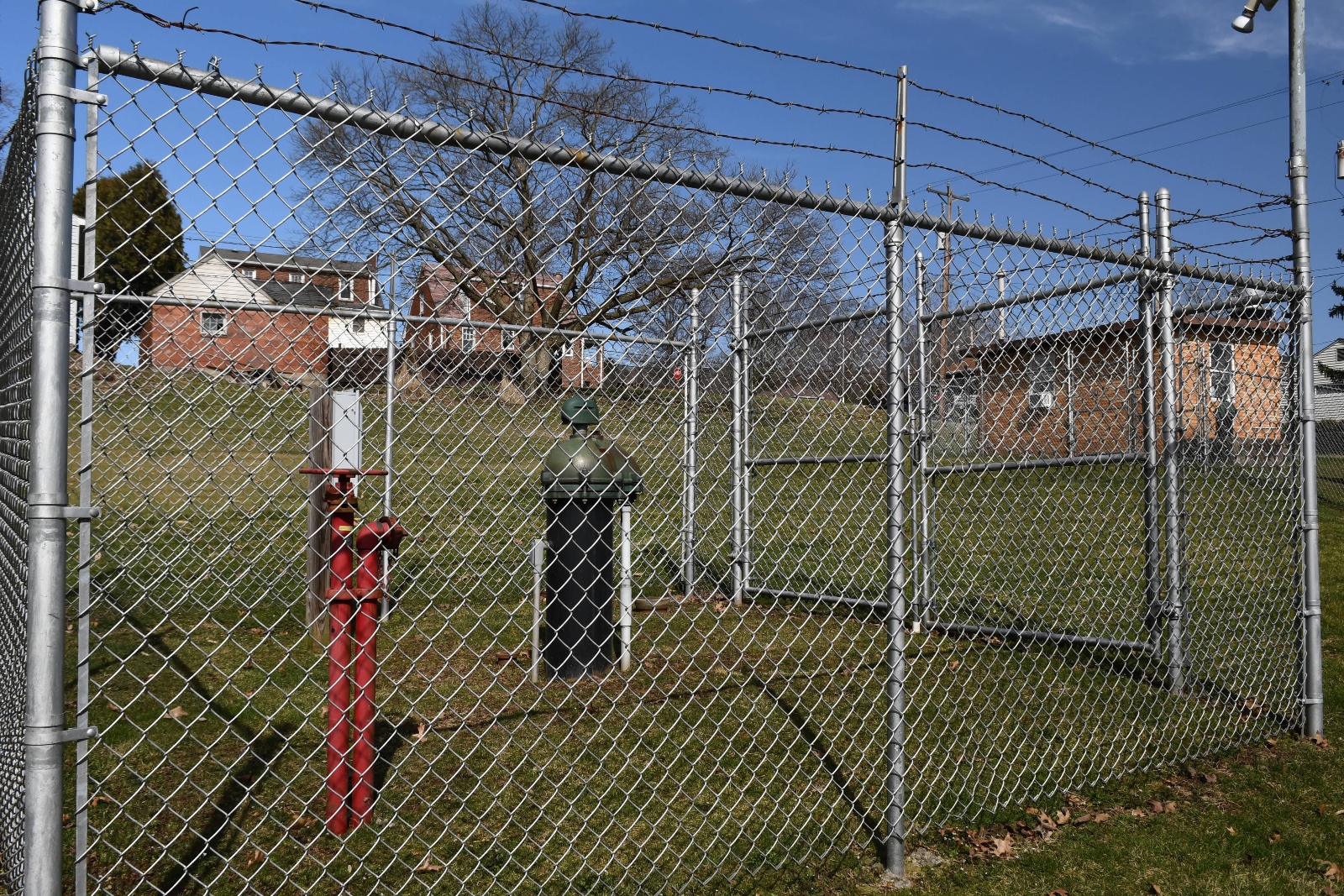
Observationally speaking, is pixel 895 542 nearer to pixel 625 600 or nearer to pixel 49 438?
pixel 625 600

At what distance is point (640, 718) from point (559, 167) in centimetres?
286

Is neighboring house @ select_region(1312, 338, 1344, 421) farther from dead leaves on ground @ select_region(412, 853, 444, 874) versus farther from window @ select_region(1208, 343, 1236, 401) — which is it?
dead leaves on ground @ select_region(412, 853, 444, 874)

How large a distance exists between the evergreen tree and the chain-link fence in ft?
0.14

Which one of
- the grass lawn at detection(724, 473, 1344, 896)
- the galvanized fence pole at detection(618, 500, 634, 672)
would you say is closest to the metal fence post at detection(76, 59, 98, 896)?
the grass lawn at detection(724, 473, 1344, 896)

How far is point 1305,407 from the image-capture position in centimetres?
449

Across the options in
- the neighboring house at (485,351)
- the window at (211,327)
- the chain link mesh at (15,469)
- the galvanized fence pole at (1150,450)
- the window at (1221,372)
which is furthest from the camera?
the window at (1221,372)

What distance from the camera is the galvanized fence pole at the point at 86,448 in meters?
1.80

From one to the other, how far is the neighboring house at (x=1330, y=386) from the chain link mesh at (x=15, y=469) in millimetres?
18064

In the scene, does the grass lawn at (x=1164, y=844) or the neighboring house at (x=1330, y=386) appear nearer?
the grass lawn at (x=1164, y=844)

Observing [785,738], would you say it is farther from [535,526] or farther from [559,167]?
[535,526]

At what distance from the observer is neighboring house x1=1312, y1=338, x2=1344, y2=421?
26.0 meters

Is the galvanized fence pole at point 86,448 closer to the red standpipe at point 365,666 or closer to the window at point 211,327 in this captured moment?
the window at point 211,327

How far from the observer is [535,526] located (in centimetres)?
914

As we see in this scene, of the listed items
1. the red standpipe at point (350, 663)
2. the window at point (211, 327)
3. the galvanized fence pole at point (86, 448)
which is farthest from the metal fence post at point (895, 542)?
the galvanized fence pole at point (86, 448)
